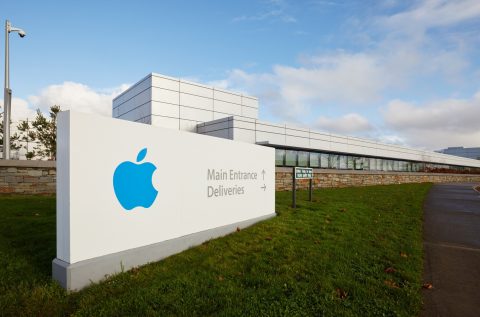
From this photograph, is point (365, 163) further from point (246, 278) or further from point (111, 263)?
point (111, 263)

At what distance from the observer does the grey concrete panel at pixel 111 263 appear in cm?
369

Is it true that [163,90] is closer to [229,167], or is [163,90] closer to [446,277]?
[229,167]

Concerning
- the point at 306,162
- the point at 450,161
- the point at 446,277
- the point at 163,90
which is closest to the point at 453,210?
the point at 446,277

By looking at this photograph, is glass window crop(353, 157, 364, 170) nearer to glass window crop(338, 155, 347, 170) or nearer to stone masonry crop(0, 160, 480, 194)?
glass window crop(338, 155, 347, 170)

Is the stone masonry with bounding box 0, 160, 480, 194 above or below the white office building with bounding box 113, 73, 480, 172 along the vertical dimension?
below

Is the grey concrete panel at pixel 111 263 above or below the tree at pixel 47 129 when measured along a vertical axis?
below

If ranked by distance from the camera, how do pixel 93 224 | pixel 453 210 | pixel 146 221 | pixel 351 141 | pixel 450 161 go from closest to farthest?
pixel 93 224 → pixel 146 221 → pixel 453 210 → pixel 351 141 → pixel 450 161

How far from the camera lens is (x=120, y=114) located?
1336 inches

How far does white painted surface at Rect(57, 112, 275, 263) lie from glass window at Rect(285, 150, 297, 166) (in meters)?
21.6

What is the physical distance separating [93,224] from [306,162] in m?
27.4

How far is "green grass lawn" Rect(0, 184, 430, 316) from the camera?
3244 millimetres

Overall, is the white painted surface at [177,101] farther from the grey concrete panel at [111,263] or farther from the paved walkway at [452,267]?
A: the paved walkway at [452,267]

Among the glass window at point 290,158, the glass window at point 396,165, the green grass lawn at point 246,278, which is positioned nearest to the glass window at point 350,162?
the glass window at point 290,158

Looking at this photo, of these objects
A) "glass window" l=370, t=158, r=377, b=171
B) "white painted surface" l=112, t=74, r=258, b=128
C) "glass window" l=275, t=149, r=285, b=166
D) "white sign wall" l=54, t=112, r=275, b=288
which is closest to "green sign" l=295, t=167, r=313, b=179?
"white sign wall" l=54, t=112, r=275, b=288
